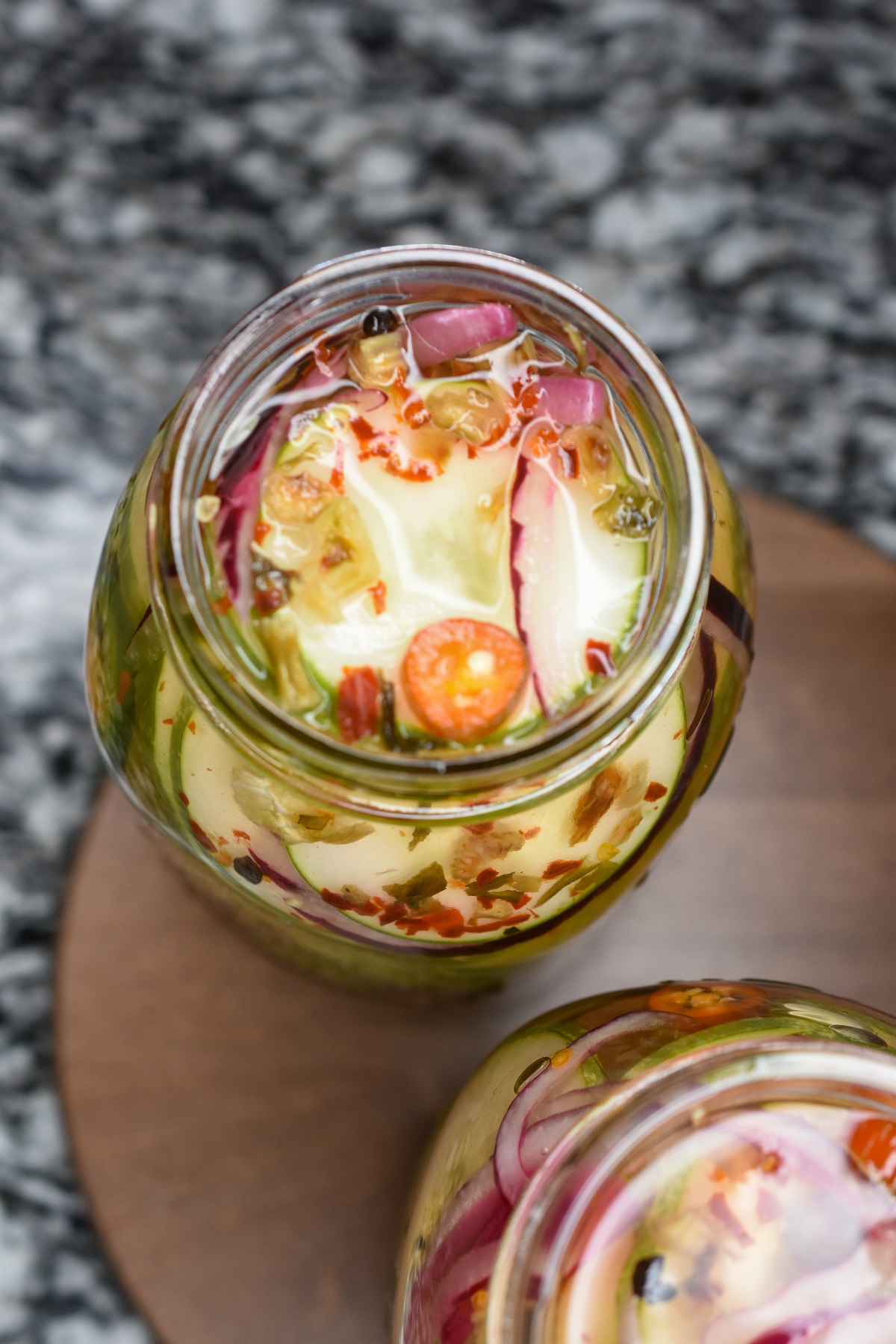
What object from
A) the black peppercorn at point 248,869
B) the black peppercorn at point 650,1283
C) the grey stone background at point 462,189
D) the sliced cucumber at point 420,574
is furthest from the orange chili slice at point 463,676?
the grey stone background at point 462,189

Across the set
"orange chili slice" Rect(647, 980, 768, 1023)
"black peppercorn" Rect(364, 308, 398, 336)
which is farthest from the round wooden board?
"black peppercorn" Rect(364, 308, 398, 336)

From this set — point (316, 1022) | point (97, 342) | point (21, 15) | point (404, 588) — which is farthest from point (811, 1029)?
point (21, 15)

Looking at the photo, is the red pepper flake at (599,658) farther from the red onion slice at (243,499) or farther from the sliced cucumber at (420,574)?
the red onion slice at (243,499)

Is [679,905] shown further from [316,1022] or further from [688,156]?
[688,156]

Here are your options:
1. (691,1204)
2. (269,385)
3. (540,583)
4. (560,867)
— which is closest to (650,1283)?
(691,1204)

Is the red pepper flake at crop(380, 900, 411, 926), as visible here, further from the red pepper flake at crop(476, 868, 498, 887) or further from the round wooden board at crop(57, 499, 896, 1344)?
the round wooden board at crop(57, 499, 896, 1344)
